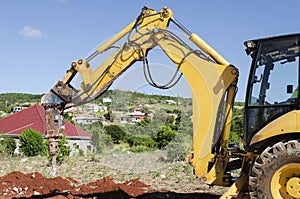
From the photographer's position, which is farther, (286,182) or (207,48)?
(207,48)

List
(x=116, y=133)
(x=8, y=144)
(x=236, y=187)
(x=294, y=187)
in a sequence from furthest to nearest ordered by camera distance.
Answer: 1. (x=8, y=144)
2. (x=116, y=133)
3. (x=236, y=187)
4. (x=294, y=187)

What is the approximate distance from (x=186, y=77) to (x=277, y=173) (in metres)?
2.12

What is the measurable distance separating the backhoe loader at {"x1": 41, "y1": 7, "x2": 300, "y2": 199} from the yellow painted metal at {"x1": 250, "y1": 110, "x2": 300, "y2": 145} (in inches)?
0.5

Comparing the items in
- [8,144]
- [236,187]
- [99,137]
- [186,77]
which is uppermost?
[186,77]

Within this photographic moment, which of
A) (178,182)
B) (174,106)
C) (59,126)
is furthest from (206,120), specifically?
(178,182)

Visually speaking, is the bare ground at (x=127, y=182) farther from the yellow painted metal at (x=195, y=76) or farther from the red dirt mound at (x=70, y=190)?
the yellow painted metal at (x=195, y=76)

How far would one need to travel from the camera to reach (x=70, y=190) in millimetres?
9828

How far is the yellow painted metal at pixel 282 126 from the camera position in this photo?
18.4ft

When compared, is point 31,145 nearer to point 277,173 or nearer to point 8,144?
point 8,144

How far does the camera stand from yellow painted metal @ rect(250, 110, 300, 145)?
561cm

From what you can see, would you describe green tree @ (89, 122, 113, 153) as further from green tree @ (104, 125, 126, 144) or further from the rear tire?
the rear tire

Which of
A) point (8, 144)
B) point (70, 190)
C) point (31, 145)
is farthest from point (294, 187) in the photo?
point (8, 144)

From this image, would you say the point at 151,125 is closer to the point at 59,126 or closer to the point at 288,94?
the point at 59,126

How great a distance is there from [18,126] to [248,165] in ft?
99.8
